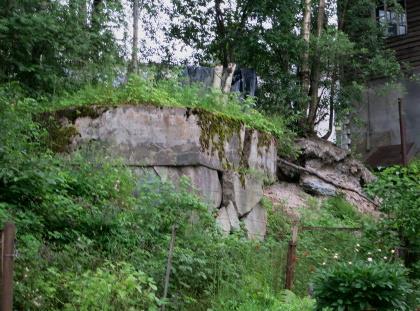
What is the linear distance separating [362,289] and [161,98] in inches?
214

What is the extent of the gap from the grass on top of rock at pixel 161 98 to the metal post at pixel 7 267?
19.5 ft

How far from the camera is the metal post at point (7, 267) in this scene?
4715 mm

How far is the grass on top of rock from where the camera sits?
Answer: 10719mm

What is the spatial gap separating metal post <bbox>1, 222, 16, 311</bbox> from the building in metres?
17.1

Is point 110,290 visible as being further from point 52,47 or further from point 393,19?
point 393,19

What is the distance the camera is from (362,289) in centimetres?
634

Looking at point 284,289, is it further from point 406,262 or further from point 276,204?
point 276,204

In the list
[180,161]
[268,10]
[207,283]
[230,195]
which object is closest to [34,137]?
[180,161]

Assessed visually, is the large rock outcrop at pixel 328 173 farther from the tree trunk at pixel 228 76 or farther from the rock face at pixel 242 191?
the rock face at pixel 242 191

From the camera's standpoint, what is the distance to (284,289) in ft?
26.6

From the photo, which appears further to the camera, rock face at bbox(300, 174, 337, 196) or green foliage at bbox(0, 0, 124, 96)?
rock face at bbox(300, 174, 337, 196)

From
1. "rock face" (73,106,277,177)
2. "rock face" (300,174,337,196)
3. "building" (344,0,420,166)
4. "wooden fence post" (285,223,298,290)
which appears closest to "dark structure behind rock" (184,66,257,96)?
"rock face" (300,174,337,196)

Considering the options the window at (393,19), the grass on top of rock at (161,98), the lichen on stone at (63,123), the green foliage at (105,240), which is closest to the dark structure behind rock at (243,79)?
the grass on top of rock at (161,98)

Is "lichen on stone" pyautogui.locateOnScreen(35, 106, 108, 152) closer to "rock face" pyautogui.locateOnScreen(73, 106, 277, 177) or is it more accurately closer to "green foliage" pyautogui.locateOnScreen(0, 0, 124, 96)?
"rock face" pyautogui.locateOnScreen(73, 106, 277, 177)
